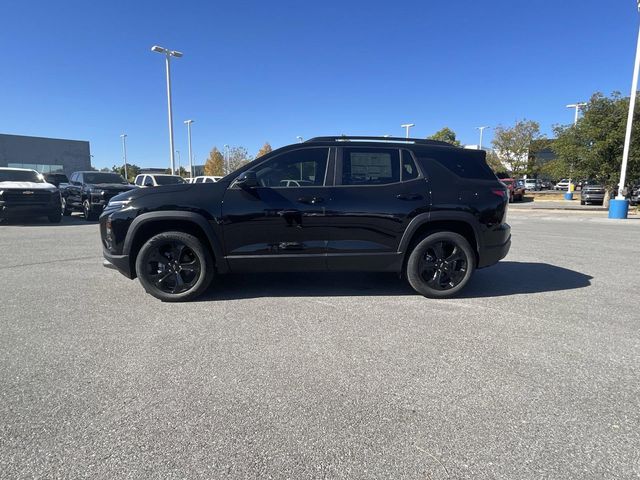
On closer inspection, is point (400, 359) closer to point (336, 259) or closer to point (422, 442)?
point (422, 442)

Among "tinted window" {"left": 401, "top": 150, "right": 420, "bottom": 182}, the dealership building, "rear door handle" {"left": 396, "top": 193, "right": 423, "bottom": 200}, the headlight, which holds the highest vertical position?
the dealership building

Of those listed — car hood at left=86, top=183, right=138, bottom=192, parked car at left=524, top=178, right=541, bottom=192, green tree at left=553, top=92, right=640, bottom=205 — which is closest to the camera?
car hood at left=86, top=183, right=138, bottom=192

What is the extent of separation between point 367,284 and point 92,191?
12.5 metres

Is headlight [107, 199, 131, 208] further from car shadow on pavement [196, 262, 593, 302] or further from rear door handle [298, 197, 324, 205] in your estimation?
rear door handle [298, 197, 324, 205]

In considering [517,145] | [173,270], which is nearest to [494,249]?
[173,270]

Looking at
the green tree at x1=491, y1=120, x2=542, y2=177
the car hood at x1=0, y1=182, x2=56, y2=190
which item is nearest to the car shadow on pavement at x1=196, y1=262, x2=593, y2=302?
the car hood at x1=0, y1=182, x2=56, y2=190

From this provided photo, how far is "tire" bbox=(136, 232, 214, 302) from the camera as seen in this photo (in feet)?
15.3

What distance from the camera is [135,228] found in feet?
15.0

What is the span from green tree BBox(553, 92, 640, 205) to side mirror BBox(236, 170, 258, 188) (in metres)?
21.8

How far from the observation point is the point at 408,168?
4.84 metres

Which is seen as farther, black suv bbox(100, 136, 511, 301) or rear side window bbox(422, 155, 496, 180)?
rear side window bbox(422, 155, 496, 180)

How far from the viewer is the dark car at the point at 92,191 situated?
13.8 m

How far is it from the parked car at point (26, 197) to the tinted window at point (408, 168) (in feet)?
43.6

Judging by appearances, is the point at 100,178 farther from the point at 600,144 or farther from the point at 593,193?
the point at 593,193
